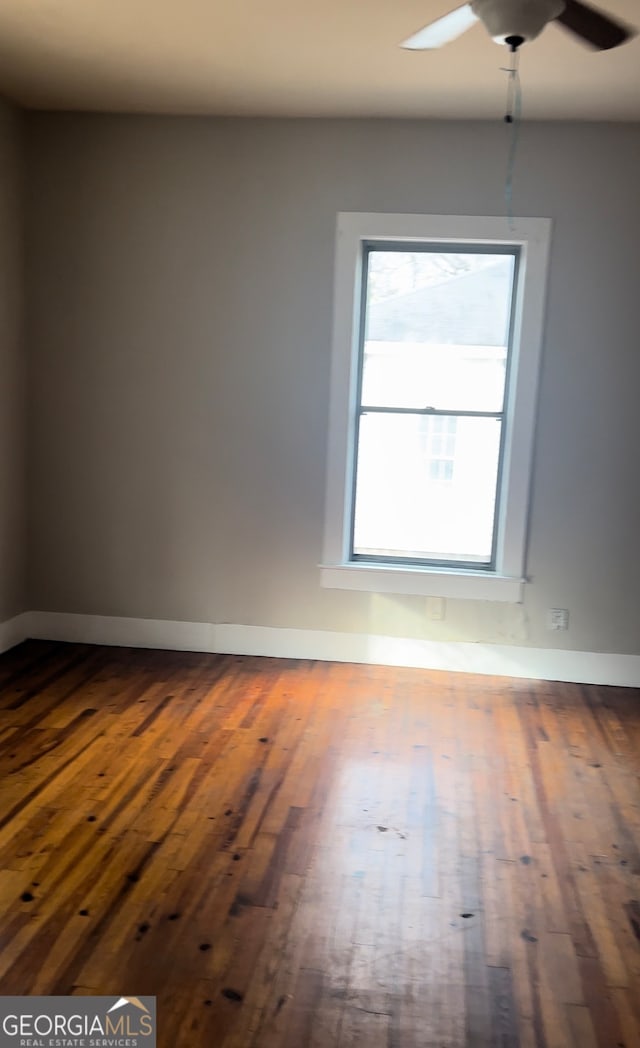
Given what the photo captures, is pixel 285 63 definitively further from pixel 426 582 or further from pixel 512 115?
pixel 426 582

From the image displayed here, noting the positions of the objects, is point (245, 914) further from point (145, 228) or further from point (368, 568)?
point (145, 228)

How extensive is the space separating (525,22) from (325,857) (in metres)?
2.46

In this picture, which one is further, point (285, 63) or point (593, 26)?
point (285, 63)

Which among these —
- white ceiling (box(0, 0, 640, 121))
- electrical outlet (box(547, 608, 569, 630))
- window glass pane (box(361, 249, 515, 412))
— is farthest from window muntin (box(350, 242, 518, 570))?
white ceiling (box(0, 0, 640, 121))

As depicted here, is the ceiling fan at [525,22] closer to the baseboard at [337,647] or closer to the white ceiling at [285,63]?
the white ceiling at [285,63]

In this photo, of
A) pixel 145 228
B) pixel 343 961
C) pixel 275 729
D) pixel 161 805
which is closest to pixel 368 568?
pixel 275 729

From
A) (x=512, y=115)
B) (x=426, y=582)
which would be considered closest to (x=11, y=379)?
(x=426, y=582)

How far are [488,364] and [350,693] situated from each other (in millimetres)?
1795

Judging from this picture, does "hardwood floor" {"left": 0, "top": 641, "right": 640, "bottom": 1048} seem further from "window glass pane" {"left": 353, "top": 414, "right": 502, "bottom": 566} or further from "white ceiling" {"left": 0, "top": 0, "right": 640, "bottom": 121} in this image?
"white ceiling" {"left": 0, "top": 0, "right": 640, "bottom": 121}

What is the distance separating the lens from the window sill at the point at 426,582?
13.7ft

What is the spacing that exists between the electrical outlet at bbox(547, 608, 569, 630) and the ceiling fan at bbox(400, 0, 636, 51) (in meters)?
2.57

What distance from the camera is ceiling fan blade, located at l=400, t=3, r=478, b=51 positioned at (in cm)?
228

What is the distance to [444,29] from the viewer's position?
7.86ft

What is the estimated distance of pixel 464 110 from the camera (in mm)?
3805
